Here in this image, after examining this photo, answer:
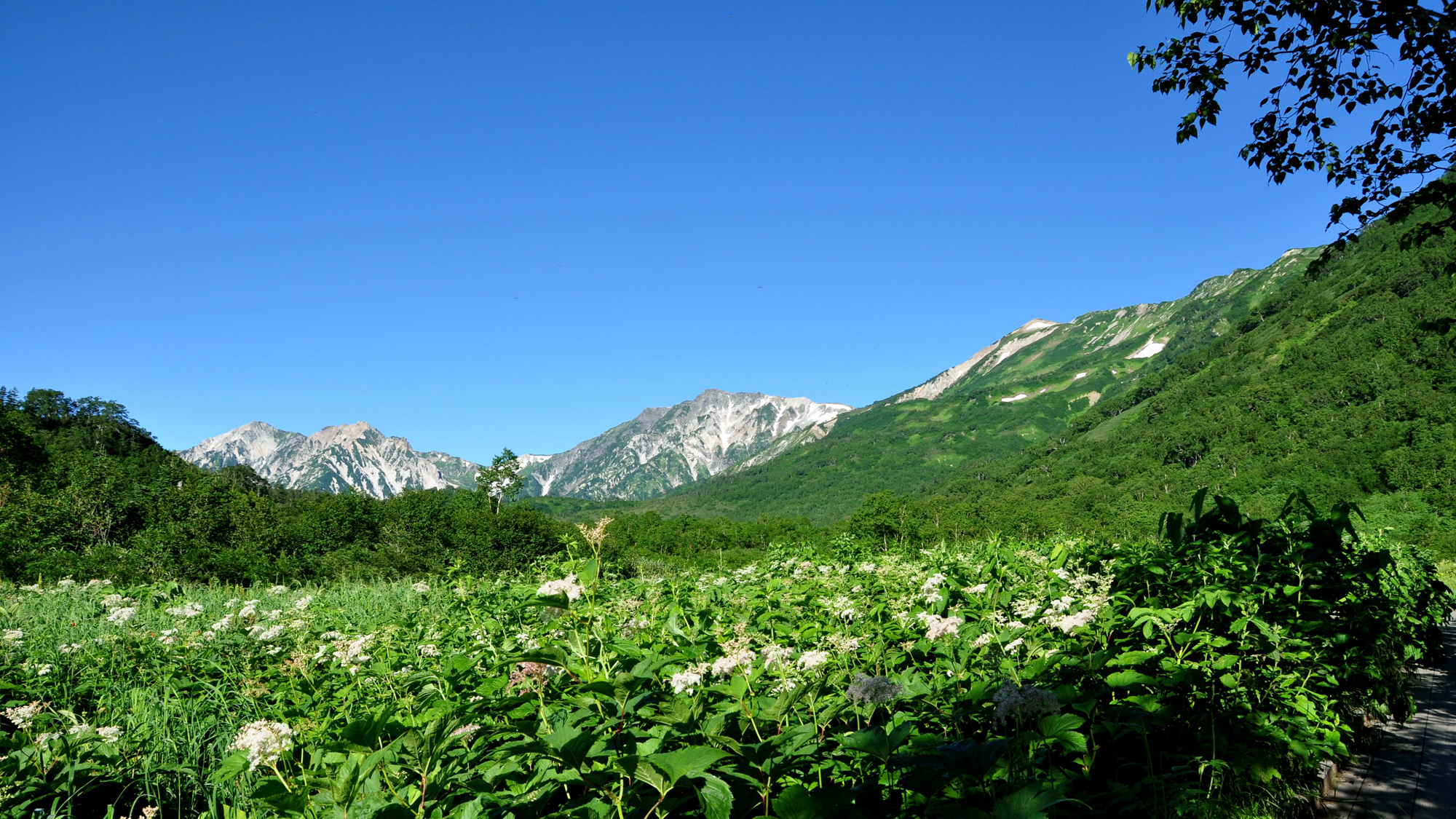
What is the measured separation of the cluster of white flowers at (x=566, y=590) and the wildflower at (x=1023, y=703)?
57.5 inches

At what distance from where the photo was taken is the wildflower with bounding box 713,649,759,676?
242cm

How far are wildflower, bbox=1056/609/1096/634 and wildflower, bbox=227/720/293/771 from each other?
2953 mm

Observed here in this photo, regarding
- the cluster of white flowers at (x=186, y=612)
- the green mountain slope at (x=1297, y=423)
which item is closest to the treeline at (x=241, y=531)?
the cluster of white flowers at (x=186, y=612)

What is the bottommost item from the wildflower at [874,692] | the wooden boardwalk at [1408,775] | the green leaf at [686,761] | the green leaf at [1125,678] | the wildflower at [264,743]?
the wooden boardwalk at [1408,775]

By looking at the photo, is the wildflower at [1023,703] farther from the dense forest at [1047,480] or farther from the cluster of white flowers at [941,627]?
the dense forest at [1047,480]

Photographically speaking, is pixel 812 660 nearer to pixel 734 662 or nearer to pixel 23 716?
pixel 734 662

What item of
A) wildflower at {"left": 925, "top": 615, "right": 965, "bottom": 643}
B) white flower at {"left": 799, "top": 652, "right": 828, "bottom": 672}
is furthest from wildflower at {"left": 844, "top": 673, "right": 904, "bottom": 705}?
wildflower at {"left": 925, "top": 615, "right": 965, "bottom": 643}

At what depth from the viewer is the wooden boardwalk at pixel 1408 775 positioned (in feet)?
9.15

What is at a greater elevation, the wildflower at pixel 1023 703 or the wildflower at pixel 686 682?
the wildflower at pixel 686 682

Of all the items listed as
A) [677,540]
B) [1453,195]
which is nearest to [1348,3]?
[1453,195]

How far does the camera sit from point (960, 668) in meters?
2.52

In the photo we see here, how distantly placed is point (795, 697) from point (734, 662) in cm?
44

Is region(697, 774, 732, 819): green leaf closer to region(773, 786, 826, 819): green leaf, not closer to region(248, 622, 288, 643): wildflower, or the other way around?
region(773, 786, 826, 819): green leaf

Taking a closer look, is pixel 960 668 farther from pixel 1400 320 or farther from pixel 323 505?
pixel 1400 320
